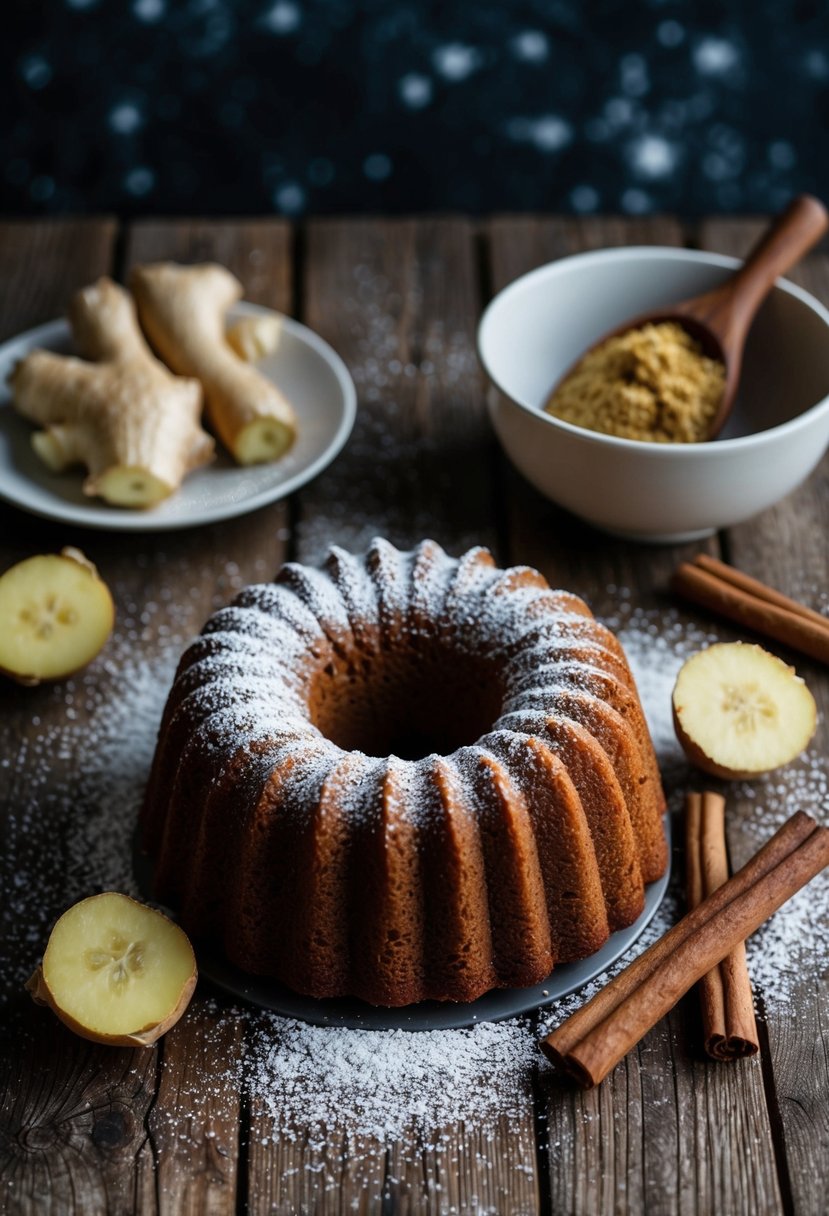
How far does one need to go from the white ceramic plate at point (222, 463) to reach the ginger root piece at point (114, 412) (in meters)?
0.02

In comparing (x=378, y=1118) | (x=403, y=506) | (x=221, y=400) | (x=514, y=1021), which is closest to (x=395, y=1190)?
(x=378, y=1118)

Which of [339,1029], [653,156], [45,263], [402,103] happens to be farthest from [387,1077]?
[653,156]

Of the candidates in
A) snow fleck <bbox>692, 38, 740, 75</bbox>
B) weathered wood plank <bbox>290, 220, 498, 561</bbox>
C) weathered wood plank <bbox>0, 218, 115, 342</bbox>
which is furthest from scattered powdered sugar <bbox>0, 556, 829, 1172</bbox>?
snow fleck <bbox>692, 38, 740, 75</bbox>

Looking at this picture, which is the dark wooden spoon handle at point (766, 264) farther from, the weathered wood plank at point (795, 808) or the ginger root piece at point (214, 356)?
the ginger root piece at point (214, 356)

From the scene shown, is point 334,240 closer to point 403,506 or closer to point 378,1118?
point 403,506

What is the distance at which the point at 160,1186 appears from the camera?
1.10 m

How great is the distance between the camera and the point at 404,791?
1.17m

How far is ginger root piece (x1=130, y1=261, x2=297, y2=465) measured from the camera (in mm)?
1779

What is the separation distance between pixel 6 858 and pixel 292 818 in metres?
0.36

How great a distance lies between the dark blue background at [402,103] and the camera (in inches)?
120

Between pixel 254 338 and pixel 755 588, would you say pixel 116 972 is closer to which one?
pixel 755 588

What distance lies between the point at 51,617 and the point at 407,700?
434 mm

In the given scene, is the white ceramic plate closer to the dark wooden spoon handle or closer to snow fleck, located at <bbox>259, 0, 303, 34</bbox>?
the dark wooden spoon handle

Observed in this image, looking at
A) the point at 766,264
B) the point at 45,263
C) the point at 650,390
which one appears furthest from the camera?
the point at 45,263
